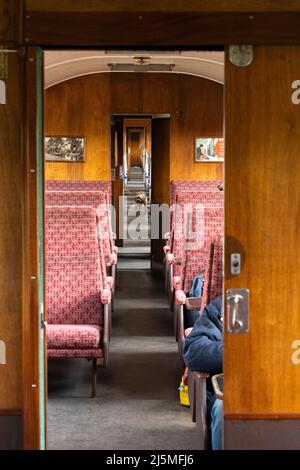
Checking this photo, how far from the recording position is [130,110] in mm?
8891

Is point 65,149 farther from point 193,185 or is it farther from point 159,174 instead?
point 159,174

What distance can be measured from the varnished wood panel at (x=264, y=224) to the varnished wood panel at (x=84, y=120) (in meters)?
6.11

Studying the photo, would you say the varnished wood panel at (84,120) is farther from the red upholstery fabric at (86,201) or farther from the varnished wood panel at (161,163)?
the varnished wood panel at (161,163)

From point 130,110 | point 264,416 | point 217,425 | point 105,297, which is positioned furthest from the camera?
point 130,110

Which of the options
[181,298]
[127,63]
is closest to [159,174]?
[127,63]

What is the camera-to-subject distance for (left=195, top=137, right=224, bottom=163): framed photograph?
8977mm

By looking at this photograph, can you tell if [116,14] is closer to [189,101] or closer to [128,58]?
[128,58]

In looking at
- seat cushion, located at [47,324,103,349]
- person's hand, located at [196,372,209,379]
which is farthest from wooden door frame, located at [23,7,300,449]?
seat cushion, located at [47,324,103,349]

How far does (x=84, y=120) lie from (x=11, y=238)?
6.13m

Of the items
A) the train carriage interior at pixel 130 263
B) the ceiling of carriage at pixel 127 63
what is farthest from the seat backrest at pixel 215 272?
the ceiling of carriage at pixel 127 63

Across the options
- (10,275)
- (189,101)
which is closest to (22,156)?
(10,275)

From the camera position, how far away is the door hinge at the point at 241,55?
2.79 meters

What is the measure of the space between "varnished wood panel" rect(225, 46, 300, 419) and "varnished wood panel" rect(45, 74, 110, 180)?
6114 millimetres

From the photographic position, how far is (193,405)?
4426mm
